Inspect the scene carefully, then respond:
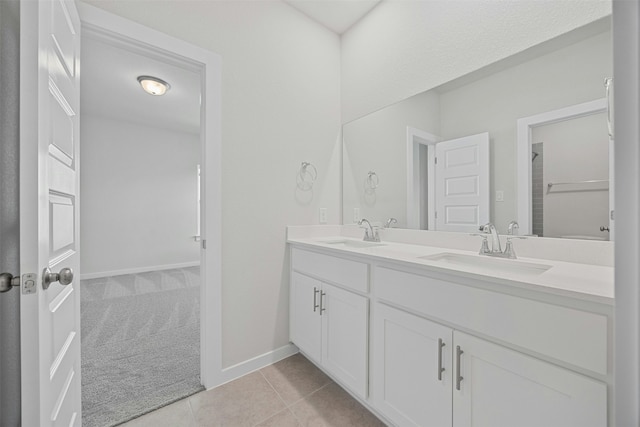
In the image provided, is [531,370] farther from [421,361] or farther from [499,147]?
[499,147]

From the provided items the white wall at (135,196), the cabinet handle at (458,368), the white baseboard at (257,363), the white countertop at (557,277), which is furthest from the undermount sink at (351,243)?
the white wall at (135,196)

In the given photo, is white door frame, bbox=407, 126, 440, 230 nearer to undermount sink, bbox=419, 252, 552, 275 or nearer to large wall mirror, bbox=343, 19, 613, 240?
large wall mirror, bbox=343, 19, 613, 240

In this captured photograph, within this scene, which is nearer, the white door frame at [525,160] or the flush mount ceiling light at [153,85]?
the white door frame at [525,160]

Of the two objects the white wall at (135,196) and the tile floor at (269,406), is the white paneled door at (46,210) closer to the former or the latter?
the tile floor at (269,406)

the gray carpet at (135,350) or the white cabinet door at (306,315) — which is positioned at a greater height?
the white cabinet door at (306,315)

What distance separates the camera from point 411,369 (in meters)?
1.13

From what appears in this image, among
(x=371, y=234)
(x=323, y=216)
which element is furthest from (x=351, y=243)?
(x=323, y=216)

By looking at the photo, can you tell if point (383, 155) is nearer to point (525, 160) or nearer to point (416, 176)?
point (416, 176)

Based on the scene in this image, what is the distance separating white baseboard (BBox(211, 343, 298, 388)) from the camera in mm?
1681

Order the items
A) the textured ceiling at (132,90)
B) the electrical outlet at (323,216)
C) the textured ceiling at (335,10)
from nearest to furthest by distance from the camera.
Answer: the textured ceiling at (335,10) → the electrical outlet at (323,216) → the textured ceiling at (132,90)

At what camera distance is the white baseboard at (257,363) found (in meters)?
1.68

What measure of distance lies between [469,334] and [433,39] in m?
1.69

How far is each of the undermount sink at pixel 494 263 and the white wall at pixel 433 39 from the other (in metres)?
1.03

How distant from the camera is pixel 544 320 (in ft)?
2.57
